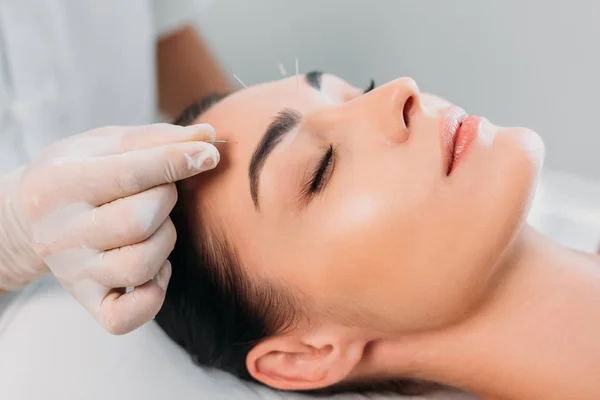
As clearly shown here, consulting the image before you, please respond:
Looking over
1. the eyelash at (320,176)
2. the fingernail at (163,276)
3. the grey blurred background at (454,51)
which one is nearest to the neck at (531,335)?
the eyelash at (320,176)

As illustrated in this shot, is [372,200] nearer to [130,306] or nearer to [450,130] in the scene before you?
[450,130]

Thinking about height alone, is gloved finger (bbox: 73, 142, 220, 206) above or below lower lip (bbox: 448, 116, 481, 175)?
below

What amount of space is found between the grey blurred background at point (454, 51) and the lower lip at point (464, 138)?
2.61 ft

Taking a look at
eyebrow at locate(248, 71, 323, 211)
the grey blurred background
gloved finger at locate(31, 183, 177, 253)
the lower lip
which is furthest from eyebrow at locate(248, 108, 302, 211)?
the grey blurred background

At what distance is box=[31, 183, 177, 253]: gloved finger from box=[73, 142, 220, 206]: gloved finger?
0.05ft

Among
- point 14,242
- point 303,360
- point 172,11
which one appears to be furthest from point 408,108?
point 172,11

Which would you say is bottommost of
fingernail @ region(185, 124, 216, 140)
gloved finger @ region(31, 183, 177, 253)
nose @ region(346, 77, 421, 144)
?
gloved finger @ region(31, 183, 177, 253)

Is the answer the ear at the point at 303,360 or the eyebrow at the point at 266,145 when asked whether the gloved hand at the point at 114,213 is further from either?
the ear at the point at 303,360

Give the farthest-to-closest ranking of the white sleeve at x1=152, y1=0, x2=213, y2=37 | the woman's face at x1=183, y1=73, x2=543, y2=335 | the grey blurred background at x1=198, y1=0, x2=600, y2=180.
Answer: the grey blurred background at x1=198, y1=0, x2=600, y2=180
the white sleeve at x1=152, y1=0, x2=213, y2=37
the woman's face at x1=183, y1=73, x2=543, y2=335

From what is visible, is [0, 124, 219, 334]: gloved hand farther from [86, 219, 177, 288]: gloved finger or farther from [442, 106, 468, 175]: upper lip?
[442, 106, 468, 175]: upper lip

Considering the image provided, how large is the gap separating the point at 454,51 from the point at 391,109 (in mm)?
905

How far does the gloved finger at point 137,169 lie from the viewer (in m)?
0.74

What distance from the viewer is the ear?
0.84 metres

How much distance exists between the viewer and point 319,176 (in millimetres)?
767
